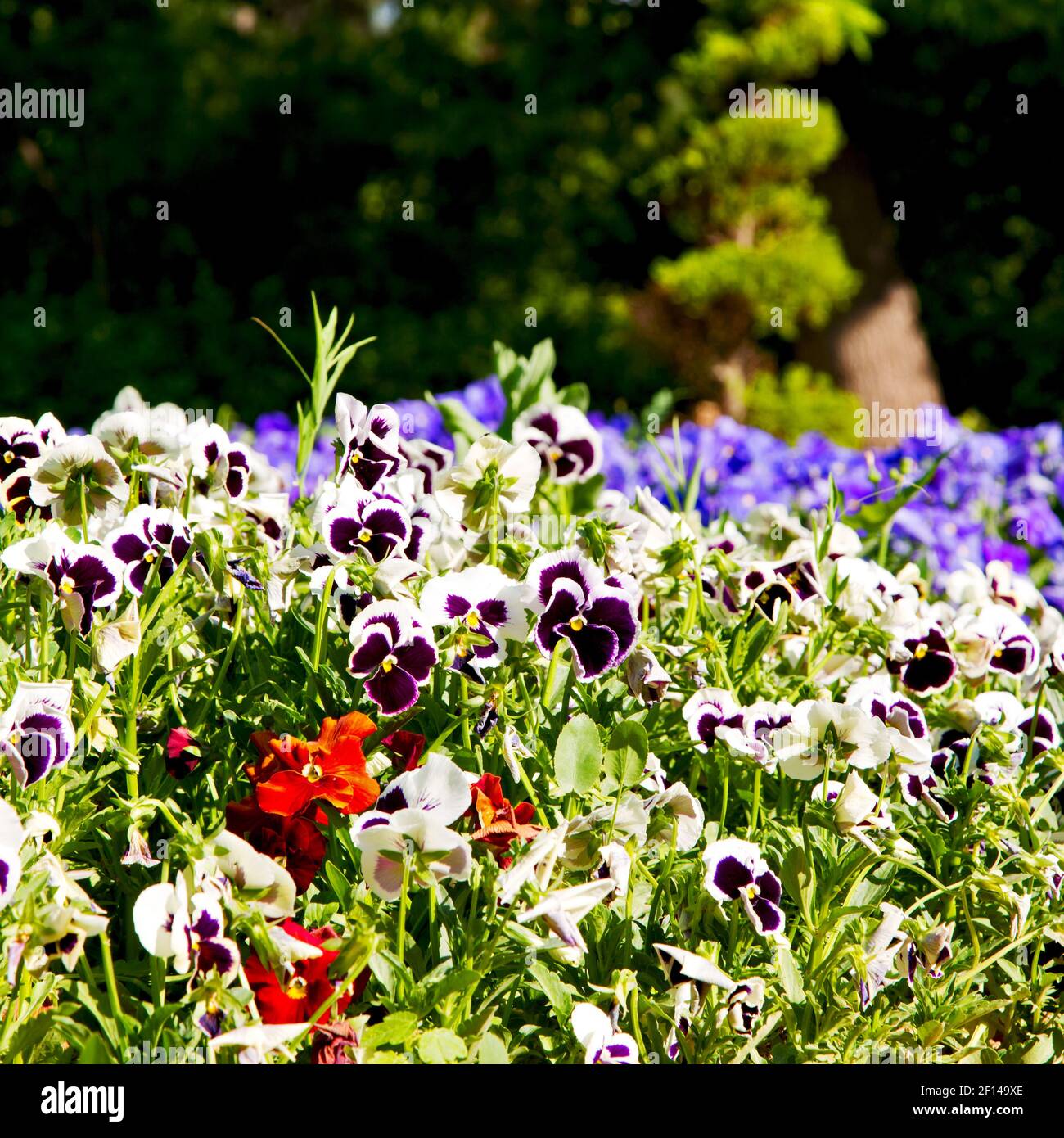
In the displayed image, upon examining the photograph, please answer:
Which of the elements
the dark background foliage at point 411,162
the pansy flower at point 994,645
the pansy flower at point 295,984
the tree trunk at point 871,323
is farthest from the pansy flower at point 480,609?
the tree trunk at point 871,323

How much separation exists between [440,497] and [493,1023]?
62 centimetres

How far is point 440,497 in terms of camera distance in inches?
63.3

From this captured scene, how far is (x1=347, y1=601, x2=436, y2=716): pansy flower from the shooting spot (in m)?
1.42

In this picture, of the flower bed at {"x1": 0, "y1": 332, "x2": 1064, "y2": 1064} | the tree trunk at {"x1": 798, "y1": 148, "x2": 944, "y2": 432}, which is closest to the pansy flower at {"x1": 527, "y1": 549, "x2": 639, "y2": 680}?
the flower bed at {"x1": 0, "y1": 332, "x2": 1064, "y2": 1064}

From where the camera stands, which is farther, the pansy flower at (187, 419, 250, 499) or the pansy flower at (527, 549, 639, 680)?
→ the pansy flower at (187, 419, 250, 499)

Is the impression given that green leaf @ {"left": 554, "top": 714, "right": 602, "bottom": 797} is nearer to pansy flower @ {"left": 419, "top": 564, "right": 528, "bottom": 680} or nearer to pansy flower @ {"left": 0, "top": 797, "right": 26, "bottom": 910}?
pansy flower @ {"left": 419, "top": 564, "right": 528, "bottom": 680}

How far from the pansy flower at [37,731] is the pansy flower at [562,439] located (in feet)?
2.99

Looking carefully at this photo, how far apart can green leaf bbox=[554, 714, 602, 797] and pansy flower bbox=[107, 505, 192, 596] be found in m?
0.54

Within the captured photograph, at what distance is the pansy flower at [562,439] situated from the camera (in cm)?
206

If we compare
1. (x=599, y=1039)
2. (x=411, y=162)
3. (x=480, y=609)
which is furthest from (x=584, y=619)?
(x=411, y=162)

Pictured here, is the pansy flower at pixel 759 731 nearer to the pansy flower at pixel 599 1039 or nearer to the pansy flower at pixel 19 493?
the pansy flower at pixel 599 1039

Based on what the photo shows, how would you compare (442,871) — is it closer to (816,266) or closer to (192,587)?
(192,587)

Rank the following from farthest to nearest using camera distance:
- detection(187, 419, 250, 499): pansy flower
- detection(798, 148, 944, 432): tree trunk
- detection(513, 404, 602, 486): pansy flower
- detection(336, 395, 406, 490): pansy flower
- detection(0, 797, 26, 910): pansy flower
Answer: detection(798, 148, 944, 432): tree trunk
detection(513, 404, 602, 486): pansy flower
detection(187, 419, 250, 499): pansy flower
detection(336, 395, 406, 490): pansy flower
detection(0, 797, 26, 910): pansy flower
